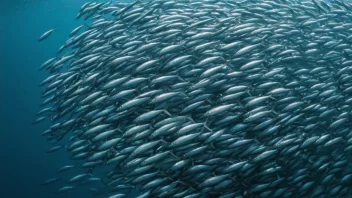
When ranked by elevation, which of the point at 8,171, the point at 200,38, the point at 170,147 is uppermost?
the point at 200,38

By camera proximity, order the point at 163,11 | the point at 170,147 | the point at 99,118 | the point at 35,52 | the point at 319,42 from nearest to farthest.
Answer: the point at 170,147, the point at 99,118, the point at 319,42, the point at 163,11, the point at 35,52

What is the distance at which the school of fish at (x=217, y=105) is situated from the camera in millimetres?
5992

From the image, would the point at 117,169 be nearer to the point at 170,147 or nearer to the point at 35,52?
the point at 170,147

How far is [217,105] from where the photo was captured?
253 inches

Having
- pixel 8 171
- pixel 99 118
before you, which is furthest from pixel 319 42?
pixel 8 171

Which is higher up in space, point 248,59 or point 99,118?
point 248,59

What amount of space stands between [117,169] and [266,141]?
126 inches

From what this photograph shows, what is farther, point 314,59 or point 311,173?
point 314,59

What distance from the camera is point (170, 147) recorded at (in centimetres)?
582

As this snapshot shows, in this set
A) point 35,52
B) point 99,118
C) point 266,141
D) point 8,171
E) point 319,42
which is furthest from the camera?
point 35,52

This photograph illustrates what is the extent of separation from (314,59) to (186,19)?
3.23 m

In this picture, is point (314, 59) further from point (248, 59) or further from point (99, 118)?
point (99, 118)

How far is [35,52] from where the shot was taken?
107812mm

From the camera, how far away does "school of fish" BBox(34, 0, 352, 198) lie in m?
5.99
